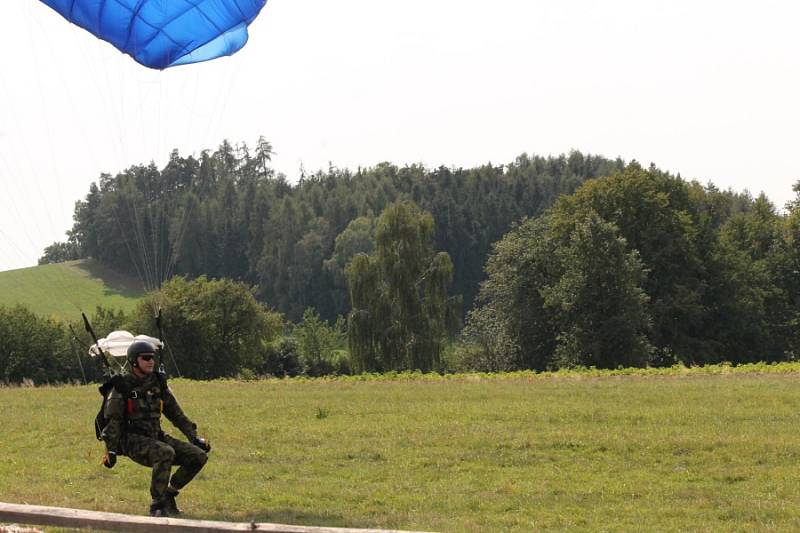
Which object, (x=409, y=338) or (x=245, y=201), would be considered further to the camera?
(x=245, y=201)

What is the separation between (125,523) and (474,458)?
909 centimetres

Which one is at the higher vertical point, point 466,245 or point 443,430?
point 466,245

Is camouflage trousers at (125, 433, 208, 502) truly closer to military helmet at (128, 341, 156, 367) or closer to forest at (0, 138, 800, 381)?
military helmet at (128, 341, 156, 367)

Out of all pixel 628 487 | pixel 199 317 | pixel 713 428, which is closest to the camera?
pixel 628 487

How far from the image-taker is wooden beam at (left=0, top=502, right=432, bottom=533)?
938 centimetres

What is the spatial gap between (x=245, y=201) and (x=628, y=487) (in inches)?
6116

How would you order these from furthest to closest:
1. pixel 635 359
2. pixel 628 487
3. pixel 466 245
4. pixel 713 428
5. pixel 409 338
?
pixel 466 245 → pixel 409 338 → pixel 635 359 → pixel 713 428 → pixel 628 487

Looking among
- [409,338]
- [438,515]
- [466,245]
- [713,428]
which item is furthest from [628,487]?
[466,245]

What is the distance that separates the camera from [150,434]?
12.8m

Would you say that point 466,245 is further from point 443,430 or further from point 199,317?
point 443,430

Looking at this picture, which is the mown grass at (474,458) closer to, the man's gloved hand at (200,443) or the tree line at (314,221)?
the man's gloved hand at (200,443)

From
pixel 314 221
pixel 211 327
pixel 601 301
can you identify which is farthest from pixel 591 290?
pixel 314 221

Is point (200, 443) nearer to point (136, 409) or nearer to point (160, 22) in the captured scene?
point (136, 409)

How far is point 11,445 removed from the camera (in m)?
21.7
